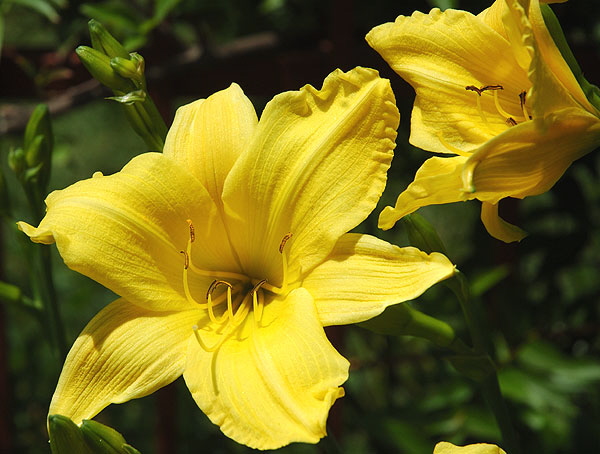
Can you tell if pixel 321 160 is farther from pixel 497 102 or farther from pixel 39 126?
pixel 39 126

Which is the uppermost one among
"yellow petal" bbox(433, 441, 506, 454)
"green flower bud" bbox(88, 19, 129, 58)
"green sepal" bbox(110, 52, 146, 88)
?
"green flower bud" bbox(88, 19, 129, 58)

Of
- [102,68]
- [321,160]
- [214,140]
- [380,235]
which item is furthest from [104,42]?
[380,235]

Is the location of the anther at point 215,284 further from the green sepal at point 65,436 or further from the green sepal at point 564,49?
the green sepal at point 564,49

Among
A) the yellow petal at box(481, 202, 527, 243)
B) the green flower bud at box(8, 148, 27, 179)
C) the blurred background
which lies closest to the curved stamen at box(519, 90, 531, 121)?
the yellow petal at box(481, 202, 527, 243)

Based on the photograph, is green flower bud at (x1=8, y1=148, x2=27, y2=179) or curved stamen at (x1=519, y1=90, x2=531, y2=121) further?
green flower bud at (x1=8, y1=148, x2=27, y2=179)

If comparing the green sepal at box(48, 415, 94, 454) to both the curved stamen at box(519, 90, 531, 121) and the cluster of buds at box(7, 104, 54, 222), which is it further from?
the curved stamen at box(519, 90, 531, 121)

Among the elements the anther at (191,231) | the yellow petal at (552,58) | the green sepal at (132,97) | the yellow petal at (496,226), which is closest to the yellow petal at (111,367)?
the anther at (191,231)

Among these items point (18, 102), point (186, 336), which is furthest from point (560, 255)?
point (18, 102)
